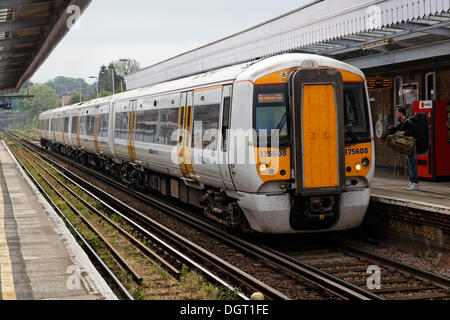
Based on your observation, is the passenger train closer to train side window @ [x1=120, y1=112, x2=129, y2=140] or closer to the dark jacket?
the dark jacket

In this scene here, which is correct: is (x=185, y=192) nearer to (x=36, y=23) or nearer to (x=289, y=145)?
(x=289, y=145)

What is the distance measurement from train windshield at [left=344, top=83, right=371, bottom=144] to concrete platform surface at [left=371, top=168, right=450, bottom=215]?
120cm

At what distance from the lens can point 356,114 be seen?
9.92 m

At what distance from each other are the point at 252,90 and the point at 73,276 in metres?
3.90

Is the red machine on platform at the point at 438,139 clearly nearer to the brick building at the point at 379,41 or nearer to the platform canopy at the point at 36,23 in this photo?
the brick building at the point at 379,41

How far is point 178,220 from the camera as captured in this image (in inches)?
533

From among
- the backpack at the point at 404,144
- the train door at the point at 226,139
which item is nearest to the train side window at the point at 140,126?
the train door at the point at 226,139

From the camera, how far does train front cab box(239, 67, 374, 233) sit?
9305 millimetres

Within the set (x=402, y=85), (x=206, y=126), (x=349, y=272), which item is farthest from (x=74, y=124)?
(x=349, y=272)

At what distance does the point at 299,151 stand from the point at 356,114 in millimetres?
1339

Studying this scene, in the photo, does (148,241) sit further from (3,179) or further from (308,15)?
(3,179)

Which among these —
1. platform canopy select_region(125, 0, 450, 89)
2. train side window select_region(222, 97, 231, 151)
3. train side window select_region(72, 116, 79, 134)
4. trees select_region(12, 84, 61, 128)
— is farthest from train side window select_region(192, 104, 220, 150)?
trees select_region(12, 84, 61, 128)

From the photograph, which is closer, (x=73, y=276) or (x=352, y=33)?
(x=73, y=276)
